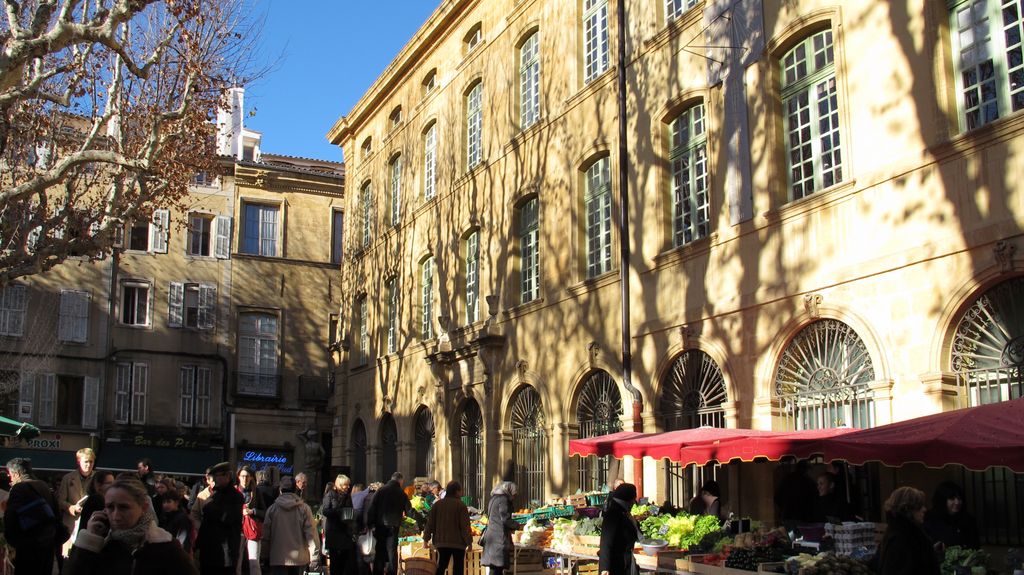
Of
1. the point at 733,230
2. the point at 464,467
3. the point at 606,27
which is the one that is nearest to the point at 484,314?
the point at 464,467

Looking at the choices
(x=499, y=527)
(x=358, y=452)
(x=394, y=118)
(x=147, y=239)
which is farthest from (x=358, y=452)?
(x=499, y=527)

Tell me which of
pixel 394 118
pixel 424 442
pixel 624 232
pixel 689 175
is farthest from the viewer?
pixel 394 118

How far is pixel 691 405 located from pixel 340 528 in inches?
210

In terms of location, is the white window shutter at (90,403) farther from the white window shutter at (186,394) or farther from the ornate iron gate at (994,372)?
the ornate iron gate at (994,372)

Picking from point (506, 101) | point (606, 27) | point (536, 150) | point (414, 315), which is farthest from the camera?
point (414, 315)

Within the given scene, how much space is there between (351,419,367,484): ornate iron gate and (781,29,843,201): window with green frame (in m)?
18.2

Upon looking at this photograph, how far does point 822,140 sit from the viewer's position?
13.5 m

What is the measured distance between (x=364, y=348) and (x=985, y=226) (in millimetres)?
21196

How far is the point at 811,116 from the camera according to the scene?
13672 mm

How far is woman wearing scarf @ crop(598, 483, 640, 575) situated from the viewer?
28.6ft

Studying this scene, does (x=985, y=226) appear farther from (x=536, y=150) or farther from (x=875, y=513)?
(x=536, y=150)

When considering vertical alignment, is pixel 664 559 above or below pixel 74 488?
below

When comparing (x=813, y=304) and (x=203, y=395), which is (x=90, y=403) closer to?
(x=203, y=395)

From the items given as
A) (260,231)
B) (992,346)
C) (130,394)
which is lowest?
(992,346)
